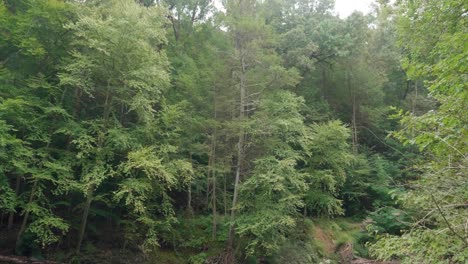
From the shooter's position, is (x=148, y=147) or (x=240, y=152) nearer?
(x=148, y=147)

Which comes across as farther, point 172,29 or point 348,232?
point 172,29

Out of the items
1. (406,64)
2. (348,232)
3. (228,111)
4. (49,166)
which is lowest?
(348,232)

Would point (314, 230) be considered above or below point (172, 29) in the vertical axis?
below

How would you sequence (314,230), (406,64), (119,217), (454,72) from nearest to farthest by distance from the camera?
1. (454,72)
2. (406,64)
3. (119,217)
4. (314,230)

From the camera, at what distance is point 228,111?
15492 millimetres

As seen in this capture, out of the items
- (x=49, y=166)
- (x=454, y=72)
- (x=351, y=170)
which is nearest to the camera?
(x=454, y=72)

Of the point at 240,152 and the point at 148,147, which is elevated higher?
the point at 240,152

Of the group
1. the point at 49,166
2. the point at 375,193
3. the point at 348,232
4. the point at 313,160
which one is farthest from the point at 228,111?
the point at 375,193

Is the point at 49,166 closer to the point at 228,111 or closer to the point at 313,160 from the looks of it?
the point at 228,111

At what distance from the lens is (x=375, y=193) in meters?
20.8

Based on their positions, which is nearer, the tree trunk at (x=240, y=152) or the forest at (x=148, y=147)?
the forest at (x=148, y=147)

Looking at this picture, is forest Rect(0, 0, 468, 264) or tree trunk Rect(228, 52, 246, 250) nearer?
→ forest Rect(0, 0, 468, 264)

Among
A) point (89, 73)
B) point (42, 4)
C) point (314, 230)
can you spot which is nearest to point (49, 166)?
point (89, 73)

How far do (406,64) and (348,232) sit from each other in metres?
15.1
